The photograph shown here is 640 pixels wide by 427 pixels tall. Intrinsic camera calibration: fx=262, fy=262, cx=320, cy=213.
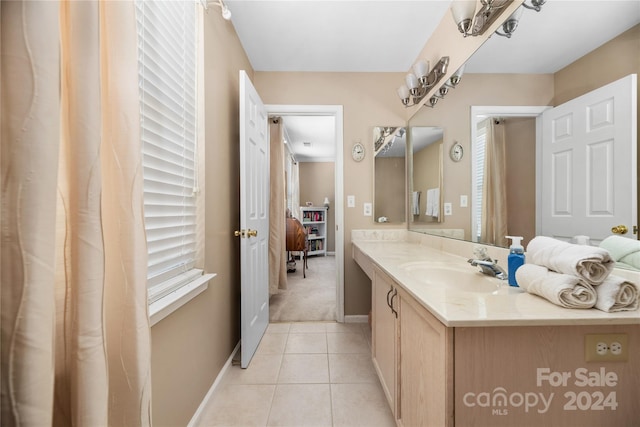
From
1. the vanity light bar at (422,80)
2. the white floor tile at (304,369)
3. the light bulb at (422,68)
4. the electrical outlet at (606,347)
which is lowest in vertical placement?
the white floor tile at (304,369)

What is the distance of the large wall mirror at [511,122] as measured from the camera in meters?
0.88

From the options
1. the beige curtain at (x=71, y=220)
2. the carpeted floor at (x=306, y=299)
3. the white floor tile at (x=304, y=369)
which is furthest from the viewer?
the carpeted floor at (x=306, y=299)

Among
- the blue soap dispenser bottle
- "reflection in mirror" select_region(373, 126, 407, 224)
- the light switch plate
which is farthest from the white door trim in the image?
the blue soap dispenser bottle

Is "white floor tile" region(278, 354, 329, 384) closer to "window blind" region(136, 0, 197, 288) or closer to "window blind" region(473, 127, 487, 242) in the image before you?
"window blind" region(136, 0, 197, 288)

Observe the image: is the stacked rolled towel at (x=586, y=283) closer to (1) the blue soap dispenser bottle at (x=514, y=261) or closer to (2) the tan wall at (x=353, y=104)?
(1) the blue soap dispenser bottle at (x=514, y=261)

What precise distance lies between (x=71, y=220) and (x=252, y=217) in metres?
1.45

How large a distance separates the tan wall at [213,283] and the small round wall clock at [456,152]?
5.16ft

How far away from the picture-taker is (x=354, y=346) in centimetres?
213

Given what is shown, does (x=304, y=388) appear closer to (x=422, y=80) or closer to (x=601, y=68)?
(x=601, y=68)

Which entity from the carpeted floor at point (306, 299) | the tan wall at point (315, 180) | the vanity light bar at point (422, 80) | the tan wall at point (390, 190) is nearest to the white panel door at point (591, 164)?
the vanity light bar at point (422, 80)

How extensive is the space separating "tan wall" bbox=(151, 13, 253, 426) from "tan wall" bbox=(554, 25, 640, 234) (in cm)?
165

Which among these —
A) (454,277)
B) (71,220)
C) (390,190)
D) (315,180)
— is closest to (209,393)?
(71,220)

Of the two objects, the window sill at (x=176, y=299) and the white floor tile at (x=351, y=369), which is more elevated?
the window sill at (x=176, y=299)

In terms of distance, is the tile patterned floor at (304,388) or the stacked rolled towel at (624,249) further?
the tile patterned floor at (304,388)
